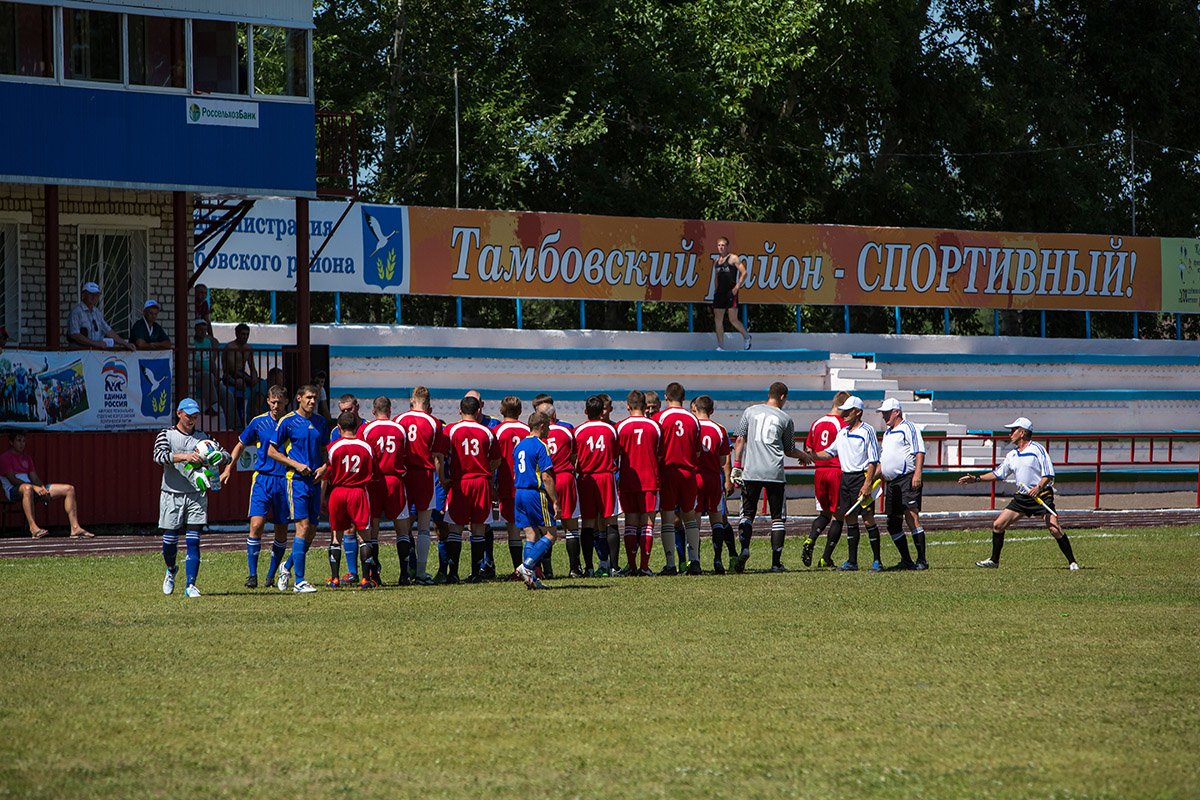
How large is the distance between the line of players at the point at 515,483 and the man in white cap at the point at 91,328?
7.98 meters

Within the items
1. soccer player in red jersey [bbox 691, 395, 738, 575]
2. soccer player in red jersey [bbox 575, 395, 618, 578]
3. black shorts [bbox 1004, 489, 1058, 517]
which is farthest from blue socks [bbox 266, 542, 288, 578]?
black shorts [bbox 1004, 489, 1058, 517]

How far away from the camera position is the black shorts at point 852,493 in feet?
60.4

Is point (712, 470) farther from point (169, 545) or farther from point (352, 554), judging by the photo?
point (169, 545)

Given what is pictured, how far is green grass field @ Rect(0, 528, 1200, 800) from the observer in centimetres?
788

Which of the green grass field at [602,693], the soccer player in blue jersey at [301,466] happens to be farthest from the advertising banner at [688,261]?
the green grass field at [602,693]

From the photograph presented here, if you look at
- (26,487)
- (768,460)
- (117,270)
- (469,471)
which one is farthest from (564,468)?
(117,270)

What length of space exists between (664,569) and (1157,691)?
8645 mm

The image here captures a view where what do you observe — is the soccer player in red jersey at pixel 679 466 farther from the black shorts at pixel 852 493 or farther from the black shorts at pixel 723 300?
the black shorts at pixel 723 300

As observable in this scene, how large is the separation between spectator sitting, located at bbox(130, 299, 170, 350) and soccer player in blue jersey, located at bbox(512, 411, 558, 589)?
10.2 meters

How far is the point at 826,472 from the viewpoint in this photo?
1925 centimetres

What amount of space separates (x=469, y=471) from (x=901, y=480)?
5026 mm

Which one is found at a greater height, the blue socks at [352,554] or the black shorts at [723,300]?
the black shorts at [723,300]

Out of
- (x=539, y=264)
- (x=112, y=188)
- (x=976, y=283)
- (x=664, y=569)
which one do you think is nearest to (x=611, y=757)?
(x=664, y=569)

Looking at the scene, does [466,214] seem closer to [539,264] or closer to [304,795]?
[539,264]
